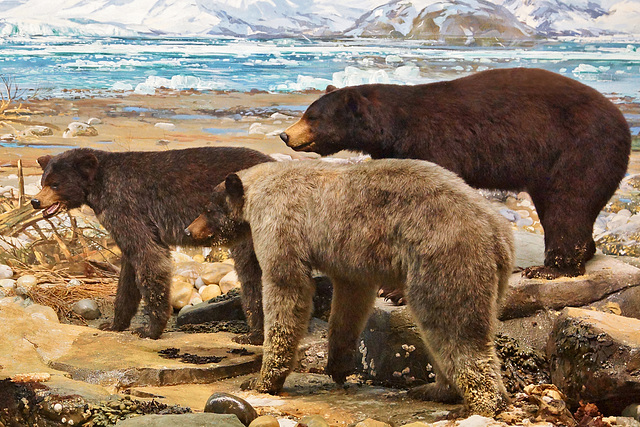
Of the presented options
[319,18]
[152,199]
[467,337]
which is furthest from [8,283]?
[467,337]

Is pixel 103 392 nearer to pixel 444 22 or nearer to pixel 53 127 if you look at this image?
pixel 53 127

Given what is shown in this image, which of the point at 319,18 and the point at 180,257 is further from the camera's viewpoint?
the point at 319,18

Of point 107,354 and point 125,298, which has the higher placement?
point 125,298

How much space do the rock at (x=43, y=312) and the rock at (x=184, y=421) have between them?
2.93 metres

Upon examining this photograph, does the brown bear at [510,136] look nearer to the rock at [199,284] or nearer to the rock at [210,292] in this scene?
the rock at [210,292]

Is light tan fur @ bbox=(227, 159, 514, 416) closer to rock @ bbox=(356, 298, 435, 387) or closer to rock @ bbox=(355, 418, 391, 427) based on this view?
rock @ bbox=(356, 298, 435, 387)

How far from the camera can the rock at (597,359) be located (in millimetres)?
4430

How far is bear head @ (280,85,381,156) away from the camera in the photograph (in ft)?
18.9

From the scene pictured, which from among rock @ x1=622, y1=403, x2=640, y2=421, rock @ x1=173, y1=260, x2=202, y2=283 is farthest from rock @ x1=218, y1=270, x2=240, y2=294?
rock @ x1=622, y1=403, x2=640, y2=421

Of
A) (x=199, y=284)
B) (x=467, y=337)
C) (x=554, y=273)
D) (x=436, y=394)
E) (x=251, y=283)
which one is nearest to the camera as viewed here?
(x=467, y=337)

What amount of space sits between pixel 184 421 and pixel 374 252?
150 cm

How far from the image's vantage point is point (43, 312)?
6.84 m

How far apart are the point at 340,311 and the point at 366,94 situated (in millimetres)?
1800

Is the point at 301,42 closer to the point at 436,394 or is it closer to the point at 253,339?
the point at 253,339
